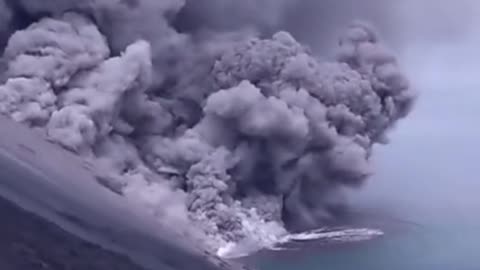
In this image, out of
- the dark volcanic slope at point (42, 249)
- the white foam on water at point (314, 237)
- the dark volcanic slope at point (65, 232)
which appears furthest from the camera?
the white foam on water at point (314, 237)

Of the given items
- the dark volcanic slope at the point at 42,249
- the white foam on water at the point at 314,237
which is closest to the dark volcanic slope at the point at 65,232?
the dark volcanic slope at the point at 42,249

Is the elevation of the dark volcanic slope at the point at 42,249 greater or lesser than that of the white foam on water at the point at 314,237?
lesser

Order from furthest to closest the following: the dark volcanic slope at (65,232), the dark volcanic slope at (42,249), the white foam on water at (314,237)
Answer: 1. the white foam on water at (314,237)
2. the dark volcanic slope at (65,232)
3. the dark volcanic slope at (42,249)

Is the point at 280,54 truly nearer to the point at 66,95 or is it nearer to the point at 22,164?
the point at 66,95

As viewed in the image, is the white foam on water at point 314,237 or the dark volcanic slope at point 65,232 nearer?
the dark volcanic slope at point 65,232

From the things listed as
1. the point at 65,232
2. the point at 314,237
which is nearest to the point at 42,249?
the point at 65,232

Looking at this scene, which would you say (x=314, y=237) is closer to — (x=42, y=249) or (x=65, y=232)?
(x=65, y=232)

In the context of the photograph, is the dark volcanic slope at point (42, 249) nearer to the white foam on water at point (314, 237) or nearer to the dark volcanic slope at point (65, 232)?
the dark volcanic slope at point (65, 232)

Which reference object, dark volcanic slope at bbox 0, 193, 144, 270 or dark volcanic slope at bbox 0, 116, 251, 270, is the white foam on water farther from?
dark volcanic slope at bbox 0, 193, 144, 270
